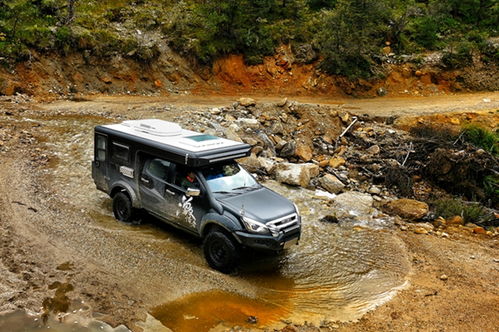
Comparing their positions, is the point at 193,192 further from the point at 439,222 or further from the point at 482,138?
the point at 482,138

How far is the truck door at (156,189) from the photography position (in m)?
8.45

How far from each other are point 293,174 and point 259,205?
208 inches

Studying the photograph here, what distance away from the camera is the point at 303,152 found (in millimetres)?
15250

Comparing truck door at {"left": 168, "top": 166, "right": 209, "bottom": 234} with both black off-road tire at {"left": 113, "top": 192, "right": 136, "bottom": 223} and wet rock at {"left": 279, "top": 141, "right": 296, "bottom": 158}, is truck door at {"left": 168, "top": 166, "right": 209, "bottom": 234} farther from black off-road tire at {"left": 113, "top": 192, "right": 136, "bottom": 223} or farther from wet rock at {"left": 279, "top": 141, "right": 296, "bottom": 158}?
wet rock at {"left": 279, "top": 141, "right": 296, "bottom": 158}

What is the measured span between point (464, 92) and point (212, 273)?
21.6 meters

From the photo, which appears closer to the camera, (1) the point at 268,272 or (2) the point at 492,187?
(1) the point at 268,272

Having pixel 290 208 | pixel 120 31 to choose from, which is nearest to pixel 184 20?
pixel 120 31

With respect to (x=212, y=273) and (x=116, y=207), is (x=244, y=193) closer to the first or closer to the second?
(x=212, y=273)

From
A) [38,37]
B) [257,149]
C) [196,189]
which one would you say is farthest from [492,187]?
[38,37]

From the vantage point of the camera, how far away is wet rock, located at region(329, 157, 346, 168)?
14956mm

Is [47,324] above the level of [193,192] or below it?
below

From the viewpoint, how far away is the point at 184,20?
25.8 meters

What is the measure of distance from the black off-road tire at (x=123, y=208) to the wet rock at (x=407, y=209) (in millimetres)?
6820

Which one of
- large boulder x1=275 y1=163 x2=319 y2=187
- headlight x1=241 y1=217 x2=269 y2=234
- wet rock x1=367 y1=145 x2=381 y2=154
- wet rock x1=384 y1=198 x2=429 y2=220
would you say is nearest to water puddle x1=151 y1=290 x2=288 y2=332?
headlight x1=241 y1=217 x2=269 y2=234
